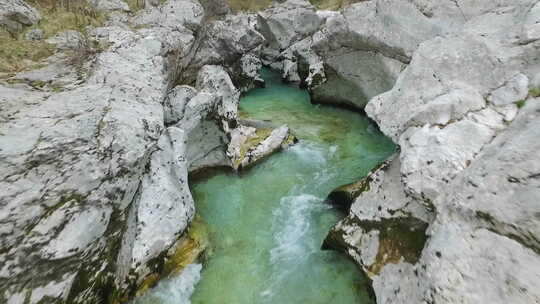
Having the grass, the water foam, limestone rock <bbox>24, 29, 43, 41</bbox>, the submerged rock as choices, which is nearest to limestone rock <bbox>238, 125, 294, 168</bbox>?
the submerged rock

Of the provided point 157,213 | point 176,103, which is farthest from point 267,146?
point 157,213

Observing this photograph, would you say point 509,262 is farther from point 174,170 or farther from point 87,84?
point 87,84

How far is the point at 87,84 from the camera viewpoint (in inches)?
323

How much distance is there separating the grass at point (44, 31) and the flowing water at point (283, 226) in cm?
687

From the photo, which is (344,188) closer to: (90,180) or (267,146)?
(267,146)

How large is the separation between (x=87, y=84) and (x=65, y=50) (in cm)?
288

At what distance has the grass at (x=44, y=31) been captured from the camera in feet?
28.0

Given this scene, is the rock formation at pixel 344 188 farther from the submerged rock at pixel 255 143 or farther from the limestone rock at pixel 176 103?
the submerged rock at pixel 255 143

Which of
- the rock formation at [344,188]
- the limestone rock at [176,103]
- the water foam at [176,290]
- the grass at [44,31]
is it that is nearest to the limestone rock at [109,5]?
the grass at [44,31]

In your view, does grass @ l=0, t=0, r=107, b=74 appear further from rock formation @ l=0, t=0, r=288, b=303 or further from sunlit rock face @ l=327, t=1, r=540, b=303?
sunlit rock face @ l=327, t=1, r=540, b=303

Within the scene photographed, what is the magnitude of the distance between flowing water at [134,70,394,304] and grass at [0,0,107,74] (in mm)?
6874

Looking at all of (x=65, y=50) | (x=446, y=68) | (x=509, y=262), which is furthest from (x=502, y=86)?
(x=65, y=50)

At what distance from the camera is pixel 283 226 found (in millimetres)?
10203

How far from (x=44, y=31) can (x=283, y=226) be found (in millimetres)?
11377
